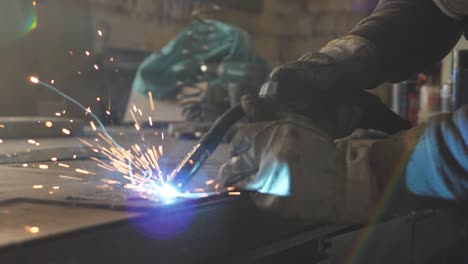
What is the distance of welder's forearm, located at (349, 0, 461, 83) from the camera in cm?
110

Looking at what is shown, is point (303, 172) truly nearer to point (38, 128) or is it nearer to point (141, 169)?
point (141, 169)

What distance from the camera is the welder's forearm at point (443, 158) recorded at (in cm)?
69

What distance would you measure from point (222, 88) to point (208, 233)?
1998mm

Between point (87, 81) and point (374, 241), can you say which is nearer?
point (374, 241)

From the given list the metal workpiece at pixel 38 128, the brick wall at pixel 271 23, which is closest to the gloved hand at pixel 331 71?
the metal workpiece at pixel 38 128

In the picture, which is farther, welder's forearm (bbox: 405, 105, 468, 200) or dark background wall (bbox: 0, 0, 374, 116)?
dark background wall (bbox: 0, 0, 374, 116)

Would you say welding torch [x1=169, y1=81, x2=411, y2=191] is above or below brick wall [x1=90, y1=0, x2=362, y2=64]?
below

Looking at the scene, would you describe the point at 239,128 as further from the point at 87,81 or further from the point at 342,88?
the point at 87,81

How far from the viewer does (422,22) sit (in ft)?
3.69

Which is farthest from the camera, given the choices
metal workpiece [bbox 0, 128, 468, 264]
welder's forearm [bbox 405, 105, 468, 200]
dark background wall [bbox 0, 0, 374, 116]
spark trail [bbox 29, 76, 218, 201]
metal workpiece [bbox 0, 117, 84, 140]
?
dark background wall [bbox 0, 0, 374, 116]

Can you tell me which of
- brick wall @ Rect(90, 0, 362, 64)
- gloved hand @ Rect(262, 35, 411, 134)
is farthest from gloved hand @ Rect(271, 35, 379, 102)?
brick wall @ Rect(90, 0, 362, 64)

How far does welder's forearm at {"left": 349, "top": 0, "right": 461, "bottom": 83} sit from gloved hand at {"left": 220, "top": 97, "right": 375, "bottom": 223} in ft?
1.28

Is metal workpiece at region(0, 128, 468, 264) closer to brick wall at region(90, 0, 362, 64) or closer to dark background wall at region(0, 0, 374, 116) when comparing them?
dark background wall at region(0, 0, 374, 116)

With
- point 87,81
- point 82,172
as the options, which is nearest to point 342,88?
point 82,172
